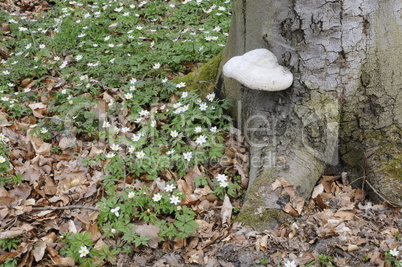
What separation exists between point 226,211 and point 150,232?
0.66 m

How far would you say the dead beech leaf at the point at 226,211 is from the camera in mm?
3209

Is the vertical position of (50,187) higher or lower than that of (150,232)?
lower

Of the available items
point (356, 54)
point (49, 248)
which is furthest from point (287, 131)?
point (49, 248)

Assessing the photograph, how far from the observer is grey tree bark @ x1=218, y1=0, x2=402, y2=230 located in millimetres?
2941

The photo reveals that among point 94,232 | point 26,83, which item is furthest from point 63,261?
point 26,83

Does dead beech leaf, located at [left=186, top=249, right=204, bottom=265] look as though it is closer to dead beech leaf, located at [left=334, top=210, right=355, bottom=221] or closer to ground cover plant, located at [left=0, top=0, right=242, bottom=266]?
ground cover plant, located at [left=0, top=0, right=242, bottom=266]

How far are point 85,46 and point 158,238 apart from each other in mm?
3747

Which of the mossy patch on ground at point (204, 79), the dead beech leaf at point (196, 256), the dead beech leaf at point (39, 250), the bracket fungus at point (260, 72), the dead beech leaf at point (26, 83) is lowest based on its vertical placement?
the dead beech leaf at point (196, 256)

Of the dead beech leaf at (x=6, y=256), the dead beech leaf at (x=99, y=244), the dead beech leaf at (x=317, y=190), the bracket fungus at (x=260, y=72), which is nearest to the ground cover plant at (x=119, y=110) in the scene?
the dead beech leaf at (x=99, y=244)

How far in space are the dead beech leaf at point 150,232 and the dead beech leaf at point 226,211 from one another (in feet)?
1.81

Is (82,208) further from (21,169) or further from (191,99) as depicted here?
(191,99)

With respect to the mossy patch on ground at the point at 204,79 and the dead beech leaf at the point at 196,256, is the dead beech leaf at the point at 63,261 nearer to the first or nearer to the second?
the dead beech leaf at the point at 196,256

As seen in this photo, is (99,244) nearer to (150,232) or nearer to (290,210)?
(150,232)

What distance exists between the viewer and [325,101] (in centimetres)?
318
